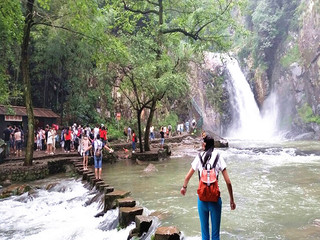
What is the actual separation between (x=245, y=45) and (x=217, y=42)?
29.2 m

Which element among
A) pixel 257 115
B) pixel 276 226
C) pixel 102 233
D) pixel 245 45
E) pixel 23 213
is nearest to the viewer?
pixel 276 226

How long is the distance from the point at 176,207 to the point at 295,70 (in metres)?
33.5

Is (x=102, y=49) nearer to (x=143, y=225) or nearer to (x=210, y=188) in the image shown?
(x=143, y=225)

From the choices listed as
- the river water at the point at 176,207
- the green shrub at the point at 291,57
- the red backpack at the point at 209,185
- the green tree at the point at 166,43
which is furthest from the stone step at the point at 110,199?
the green shrub at the point at 291,57

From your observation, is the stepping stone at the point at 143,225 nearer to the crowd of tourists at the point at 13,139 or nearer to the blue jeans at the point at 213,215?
the blue jeans at the point at 213,215

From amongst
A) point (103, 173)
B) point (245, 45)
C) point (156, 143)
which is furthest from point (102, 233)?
point (245, 45)

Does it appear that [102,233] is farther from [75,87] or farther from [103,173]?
[75,87]

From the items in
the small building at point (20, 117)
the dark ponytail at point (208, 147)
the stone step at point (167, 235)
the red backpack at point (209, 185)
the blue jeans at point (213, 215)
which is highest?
the small building at point (20, 117)

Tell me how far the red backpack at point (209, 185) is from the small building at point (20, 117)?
588 inches

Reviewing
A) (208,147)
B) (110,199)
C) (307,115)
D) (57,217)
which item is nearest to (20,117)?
(57,217)

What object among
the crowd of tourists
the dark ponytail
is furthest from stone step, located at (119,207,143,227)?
the crowd of tourists

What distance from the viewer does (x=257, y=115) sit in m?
40.6

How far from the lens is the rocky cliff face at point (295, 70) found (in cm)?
3253

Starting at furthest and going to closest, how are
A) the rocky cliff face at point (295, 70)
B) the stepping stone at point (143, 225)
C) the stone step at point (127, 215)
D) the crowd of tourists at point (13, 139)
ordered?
the rocky cliff face at point (295, 70) < the crowd of tourists at point (13, 139) < the stone step at point (127, 215) < the stepping stone at point (143, 225)
